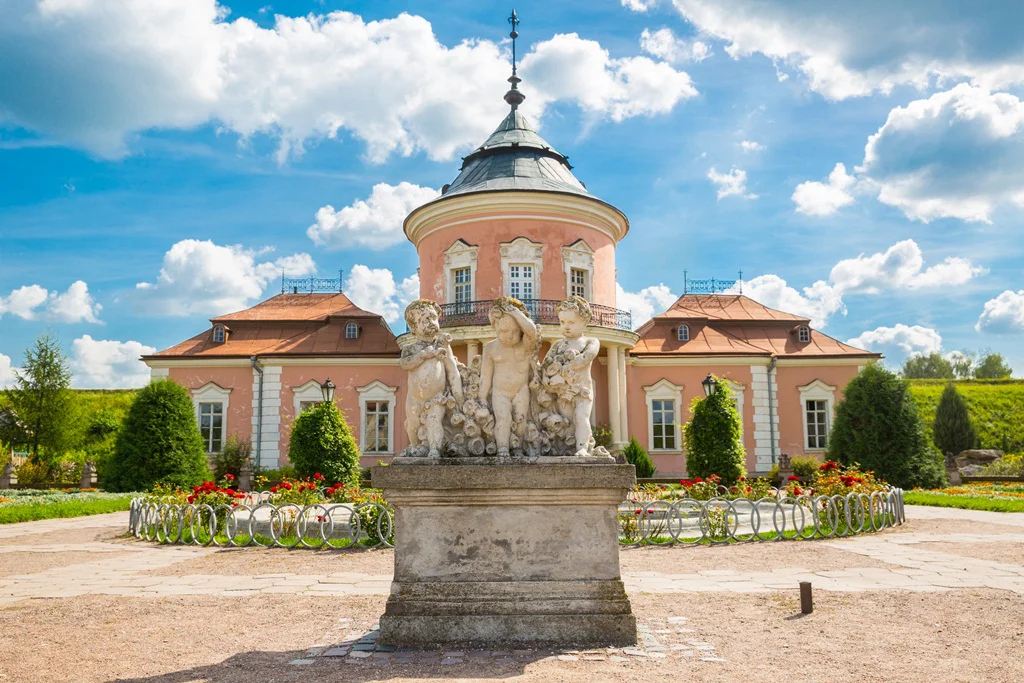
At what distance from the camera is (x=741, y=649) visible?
5246mm

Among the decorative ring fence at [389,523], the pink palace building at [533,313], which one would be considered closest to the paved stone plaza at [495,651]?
the decorative ring fence at [389,523]

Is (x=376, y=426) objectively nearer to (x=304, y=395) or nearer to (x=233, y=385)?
(x=304, y=395)

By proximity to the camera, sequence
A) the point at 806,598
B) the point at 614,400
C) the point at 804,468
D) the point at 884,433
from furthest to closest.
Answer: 1. the point at 614,400
2. the point at 804,468
3. the point at 884,433
4. the point at 806,598

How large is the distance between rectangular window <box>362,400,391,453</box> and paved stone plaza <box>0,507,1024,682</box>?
565 inches

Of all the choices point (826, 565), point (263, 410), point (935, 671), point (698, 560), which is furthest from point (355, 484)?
point (935, 671)

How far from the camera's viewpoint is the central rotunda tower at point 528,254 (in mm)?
23891

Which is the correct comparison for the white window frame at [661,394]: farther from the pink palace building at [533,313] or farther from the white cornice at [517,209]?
the white cornice at [517,209]

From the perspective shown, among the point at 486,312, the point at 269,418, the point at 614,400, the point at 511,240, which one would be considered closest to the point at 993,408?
the point at 614,400

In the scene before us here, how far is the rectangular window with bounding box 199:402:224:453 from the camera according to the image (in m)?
26.1

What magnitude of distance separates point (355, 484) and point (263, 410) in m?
8.92

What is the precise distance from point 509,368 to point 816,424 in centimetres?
2364

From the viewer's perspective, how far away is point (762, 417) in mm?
26453

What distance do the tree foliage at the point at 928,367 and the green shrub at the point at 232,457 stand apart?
56.3 metres

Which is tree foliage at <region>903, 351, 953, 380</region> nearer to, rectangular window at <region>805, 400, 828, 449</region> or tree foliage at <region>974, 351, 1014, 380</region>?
tree foliage at <region>974, 351, 1014, 380</region>
